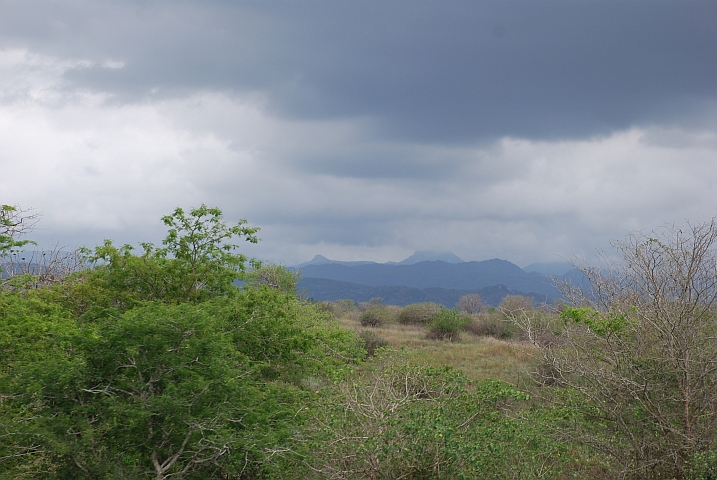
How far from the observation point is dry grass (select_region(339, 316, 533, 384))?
2183cm

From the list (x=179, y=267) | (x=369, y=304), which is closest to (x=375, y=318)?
(x=369, y=304)

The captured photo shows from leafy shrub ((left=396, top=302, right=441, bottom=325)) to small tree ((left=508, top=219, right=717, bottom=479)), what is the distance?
3277cm

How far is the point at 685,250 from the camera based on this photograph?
859 centimetres

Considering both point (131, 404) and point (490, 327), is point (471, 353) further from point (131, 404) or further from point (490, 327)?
point (131, 404)

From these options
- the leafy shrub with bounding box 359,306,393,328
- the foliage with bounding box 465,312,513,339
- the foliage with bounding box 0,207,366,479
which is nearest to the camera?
the foliage with bounding box 0,207,366,479

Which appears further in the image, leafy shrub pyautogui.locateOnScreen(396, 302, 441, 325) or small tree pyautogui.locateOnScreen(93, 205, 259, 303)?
leafy shrub pyautogui.locateOnScreen(396, 302, 441, 325)

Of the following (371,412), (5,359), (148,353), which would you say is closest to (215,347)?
(148,353)

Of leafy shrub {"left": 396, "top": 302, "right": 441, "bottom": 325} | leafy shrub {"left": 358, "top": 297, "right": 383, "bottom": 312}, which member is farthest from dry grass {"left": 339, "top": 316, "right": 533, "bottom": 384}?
leafy shrub {"left": 358, "top": 297, "right": 383, "bottom": 312}

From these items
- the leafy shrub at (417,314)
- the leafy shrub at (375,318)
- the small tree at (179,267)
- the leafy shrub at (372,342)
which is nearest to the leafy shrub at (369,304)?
the leafy shrub at (417,314)

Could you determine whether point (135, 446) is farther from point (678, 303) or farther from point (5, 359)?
point (678, 303)

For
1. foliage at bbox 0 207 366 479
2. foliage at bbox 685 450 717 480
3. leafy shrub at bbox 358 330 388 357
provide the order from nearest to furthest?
foliage at bbox 0 207 366 479
foliage at bbox 685 450 717 480
leafy shrub at bbox 358 330 388 357

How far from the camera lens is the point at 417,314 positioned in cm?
4269

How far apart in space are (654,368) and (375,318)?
33263 mm

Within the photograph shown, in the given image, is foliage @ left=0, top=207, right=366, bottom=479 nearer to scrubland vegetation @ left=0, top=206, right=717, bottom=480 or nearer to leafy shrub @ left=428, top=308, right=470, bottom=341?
scrubland vegetation @ left=0, top=206, right=717, bottom=480
